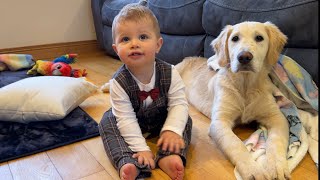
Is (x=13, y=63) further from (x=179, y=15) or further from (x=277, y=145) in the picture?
(x=277, y=145)

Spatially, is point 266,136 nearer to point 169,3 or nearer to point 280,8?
point 280,8

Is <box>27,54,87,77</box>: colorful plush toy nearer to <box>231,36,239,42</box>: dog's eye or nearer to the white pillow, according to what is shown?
the white pillow

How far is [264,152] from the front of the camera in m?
1.20

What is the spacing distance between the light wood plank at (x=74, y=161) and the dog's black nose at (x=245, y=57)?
2.35ft

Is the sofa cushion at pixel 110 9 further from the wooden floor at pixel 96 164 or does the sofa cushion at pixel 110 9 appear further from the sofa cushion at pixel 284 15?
the wooden floor at pixel 96 164

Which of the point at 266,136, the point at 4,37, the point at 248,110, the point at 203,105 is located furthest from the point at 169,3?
the point at 4,37

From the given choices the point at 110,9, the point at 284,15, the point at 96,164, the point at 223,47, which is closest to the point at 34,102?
→ the point at 96,164

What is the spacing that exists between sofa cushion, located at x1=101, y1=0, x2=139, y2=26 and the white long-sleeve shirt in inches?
72.2

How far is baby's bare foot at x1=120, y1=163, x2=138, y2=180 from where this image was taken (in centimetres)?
103

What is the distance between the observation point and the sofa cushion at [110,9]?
3004mm

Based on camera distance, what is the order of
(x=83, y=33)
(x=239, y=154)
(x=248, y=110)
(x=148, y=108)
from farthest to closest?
(x=83, y=33) → (x=248, y=110) → (x=148, y=108) → (x=239, y=154)

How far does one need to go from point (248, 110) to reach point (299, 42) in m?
0.43

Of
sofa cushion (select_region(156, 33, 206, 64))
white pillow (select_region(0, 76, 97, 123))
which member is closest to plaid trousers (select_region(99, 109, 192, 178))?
white pillow (select_region(0, 76, 97, 123))

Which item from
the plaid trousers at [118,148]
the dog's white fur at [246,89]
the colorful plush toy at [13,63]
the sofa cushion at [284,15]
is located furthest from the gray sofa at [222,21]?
the colorful plush toy at [13,63]
